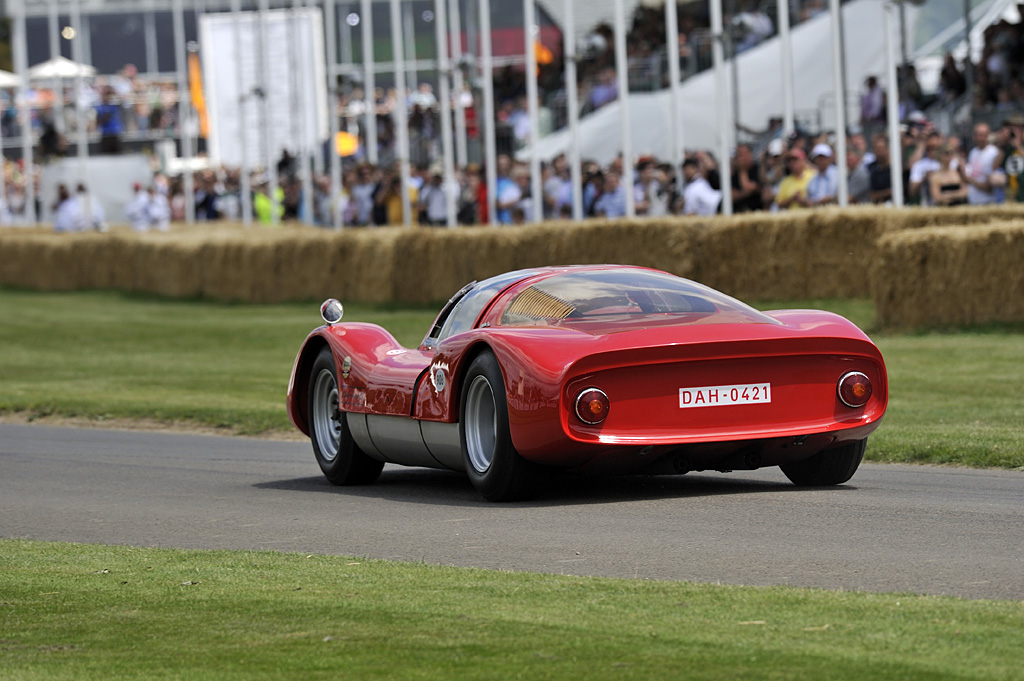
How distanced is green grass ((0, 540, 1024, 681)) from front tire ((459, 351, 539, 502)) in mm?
1789

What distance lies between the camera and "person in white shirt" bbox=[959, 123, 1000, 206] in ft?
64.6

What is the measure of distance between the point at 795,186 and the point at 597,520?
1491 centimetres

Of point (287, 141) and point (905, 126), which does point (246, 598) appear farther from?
point (287, 141)

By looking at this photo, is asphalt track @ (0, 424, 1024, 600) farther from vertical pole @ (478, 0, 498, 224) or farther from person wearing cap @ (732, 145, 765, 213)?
vertical pole @ (478, 0, 498, 224)

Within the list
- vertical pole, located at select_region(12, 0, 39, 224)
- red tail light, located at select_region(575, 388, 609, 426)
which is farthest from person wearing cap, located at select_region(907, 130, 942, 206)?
vertical pole, located at select_region(12, 0, 39, 224)

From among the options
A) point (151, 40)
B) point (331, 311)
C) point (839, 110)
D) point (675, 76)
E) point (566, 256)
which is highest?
→ point (151, 40)

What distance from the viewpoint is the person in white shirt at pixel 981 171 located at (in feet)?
64.6

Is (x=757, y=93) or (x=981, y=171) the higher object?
(x=757, y=93)

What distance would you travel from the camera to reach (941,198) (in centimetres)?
2012

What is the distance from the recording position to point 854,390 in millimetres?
8109

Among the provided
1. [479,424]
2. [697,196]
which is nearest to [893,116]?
[697,196]

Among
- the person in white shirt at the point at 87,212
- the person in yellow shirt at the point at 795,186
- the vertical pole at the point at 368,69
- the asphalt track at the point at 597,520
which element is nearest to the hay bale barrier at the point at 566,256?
the person in yellow shirt at the point at 795,186

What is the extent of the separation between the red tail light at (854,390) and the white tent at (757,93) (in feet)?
65.7

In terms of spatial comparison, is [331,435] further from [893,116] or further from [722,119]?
[722,119]
